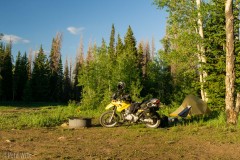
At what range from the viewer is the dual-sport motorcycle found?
1243cm

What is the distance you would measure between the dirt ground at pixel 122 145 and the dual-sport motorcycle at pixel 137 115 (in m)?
0.70

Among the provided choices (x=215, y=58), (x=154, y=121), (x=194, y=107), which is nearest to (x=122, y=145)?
(x=154, y=121)

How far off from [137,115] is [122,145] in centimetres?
405

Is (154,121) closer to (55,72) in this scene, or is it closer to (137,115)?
(137,115)

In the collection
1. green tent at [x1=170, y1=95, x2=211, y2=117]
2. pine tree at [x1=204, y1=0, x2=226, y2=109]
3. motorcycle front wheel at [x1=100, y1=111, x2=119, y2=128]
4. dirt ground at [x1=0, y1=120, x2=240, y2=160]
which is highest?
pine tree at [x1=204, y1=0, x2=226, y2=109]

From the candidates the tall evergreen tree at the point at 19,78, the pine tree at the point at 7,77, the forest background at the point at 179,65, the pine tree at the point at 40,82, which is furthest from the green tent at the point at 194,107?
the pine tree at the point at 7,77

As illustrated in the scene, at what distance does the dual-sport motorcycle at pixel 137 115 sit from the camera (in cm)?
1243

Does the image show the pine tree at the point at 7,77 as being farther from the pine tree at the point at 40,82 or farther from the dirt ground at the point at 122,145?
the dirt ground at the point at 122,145

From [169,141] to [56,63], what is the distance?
6809 cm

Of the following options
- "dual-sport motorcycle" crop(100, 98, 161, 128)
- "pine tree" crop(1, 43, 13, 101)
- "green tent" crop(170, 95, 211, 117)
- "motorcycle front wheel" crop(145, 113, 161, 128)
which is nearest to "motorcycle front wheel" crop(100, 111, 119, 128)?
"dual-sport motorcycle" crop(100, 98, 161, 128)

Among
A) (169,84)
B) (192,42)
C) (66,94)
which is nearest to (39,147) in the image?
(192,42)

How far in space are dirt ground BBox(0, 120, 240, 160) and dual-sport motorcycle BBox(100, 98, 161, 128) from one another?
27.7 inches

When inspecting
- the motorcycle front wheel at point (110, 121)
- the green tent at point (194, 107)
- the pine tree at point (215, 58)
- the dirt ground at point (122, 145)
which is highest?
the pine tree at point (215, 58)

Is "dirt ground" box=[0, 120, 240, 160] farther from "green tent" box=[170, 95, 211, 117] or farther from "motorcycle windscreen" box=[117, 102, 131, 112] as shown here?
"green tent" box=[170, 95, 211, 117]
